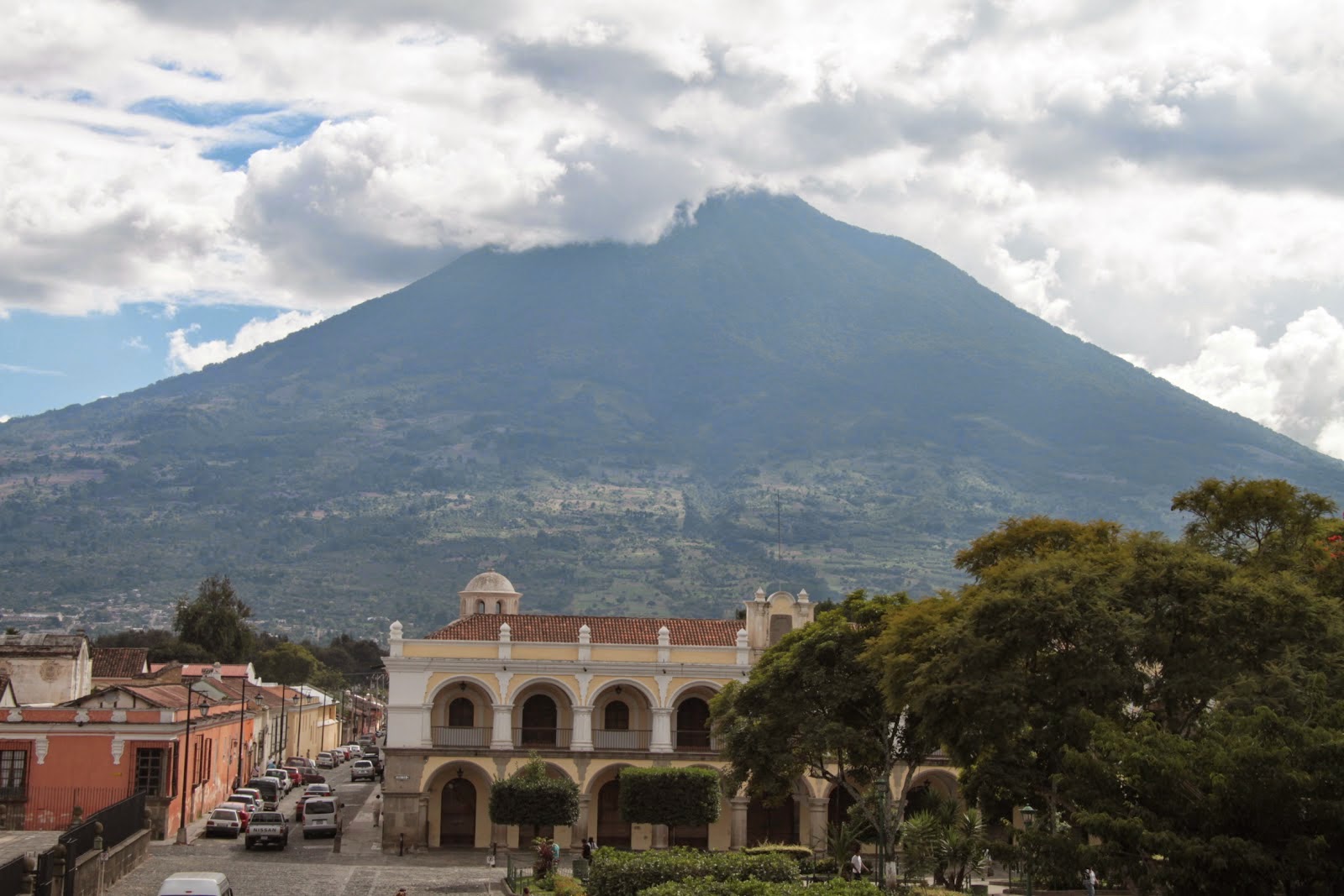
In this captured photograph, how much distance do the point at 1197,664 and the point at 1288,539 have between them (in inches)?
425

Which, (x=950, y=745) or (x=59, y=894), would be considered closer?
(x=59, y=894)

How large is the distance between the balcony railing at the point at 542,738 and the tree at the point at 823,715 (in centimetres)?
1051

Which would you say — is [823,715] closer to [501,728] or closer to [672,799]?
→ [672,799]

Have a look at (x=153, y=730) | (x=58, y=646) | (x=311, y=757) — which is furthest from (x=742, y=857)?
(x=311, y=757)

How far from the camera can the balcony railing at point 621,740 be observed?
55.2m

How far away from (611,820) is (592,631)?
20.9 ft

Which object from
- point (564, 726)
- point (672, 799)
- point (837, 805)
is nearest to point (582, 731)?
point (564, 726)

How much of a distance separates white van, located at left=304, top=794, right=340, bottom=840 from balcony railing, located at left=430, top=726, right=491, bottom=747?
15.8 feet

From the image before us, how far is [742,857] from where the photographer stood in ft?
99.1

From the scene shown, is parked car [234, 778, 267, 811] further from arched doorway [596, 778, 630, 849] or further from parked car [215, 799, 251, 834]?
arched doorway [596, 778, 630, 849]

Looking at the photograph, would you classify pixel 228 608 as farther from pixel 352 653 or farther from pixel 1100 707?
pixel 1100 707

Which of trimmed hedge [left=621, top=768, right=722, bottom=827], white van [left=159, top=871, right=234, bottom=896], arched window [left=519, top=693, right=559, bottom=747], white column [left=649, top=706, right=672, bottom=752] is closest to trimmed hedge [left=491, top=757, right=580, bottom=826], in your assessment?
trimmed hedge [left=621, top=768, right=722, bottom=827]

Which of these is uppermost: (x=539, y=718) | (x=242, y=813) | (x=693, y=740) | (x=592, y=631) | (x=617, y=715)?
(x=592, y=631)

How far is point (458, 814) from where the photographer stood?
55000mm
